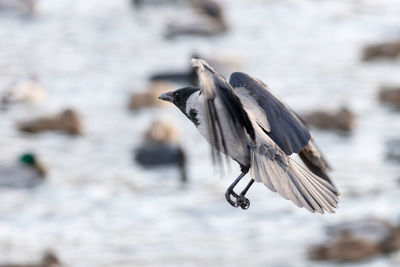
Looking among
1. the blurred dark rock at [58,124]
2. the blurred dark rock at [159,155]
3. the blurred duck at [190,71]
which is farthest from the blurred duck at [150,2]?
the blurred dark rock at [159,155]

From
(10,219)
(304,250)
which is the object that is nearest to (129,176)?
(10,219)

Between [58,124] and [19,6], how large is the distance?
1120 centimetres

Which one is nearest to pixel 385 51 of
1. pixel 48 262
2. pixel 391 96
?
pixel 391 96

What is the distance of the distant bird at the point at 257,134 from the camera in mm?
7289

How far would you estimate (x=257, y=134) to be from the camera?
778cm

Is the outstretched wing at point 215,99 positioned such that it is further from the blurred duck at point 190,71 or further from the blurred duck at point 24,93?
the blurred duck at point 190,71

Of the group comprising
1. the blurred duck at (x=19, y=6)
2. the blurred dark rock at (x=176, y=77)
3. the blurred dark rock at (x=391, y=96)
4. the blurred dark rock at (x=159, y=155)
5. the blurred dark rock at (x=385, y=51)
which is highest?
the blurred duck at (x=19, y=6)

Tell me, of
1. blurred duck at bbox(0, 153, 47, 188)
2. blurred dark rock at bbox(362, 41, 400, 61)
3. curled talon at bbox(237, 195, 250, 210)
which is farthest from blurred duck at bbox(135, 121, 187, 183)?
curled talon at bbox(237, 195, 250, 210)

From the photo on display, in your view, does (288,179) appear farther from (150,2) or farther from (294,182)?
(150,2)

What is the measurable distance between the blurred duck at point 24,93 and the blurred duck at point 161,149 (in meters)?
4.04

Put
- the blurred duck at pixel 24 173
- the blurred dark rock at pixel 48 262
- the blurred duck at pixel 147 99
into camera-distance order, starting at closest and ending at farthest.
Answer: the blurred dark rock at pixel 48 262 < the blurred duck at pixel 24 173 < the blurred duck at pixel 147 99

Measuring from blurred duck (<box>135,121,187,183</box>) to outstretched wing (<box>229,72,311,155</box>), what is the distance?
16872mm

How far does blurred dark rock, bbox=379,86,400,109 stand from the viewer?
3091 centimetres

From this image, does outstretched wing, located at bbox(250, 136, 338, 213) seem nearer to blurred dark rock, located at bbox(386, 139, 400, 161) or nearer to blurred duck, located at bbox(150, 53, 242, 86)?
blurred dark rock, located at bbox(386, 139, 400, 161)
